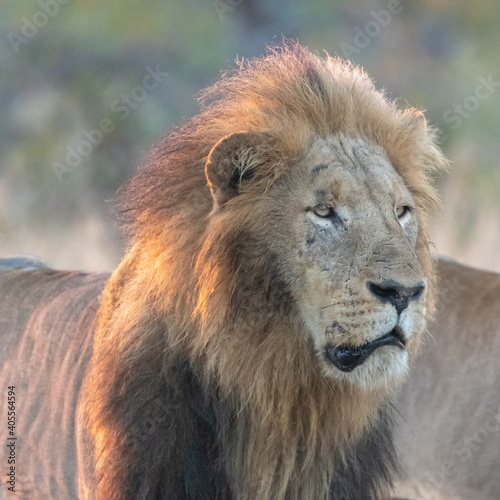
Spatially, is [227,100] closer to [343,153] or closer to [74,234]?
[343,153]

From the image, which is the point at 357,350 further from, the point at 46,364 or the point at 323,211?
the point at 46,364

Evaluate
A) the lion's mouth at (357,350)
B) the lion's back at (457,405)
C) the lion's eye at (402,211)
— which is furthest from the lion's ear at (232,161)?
the lion's back at (457,405)

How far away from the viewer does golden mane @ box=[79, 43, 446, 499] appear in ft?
8.13

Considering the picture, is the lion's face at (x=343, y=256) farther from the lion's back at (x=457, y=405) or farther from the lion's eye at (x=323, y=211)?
the lion's back at (x=457, y=405)

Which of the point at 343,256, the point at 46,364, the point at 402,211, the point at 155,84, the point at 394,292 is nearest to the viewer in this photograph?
the point at 394,292

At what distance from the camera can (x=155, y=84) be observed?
31.3 feet

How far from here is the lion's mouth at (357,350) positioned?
233cm

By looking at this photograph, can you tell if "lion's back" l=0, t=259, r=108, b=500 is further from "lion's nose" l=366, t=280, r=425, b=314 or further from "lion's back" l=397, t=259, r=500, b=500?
"lion's back" l=397, t=259, r=500, b=500

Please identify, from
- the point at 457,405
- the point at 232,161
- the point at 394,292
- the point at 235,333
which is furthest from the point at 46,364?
the point at 457,405

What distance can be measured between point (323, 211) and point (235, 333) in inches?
19.2

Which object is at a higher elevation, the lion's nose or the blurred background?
the blurred background

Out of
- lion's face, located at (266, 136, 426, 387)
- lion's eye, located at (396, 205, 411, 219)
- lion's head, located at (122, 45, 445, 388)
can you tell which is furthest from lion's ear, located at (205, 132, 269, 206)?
lion's eye, located at (396, 205, 411, 219)

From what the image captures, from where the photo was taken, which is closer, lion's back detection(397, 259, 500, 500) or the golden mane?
the golden mane

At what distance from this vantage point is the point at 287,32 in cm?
992
